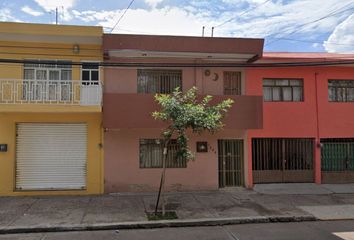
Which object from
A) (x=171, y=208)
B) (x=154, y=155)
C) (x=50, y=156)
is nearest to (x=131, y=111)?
(x=154, y=155)

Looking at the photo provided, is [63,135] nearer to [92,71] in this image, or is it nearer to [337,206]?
[92,71]

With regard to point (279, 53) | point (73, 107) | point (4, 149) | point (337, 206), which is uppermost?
point (279, 53)

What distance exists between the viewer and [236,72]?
15.1m

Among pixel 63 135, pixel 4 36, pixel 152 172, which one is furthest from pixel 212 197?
pixel 4 36

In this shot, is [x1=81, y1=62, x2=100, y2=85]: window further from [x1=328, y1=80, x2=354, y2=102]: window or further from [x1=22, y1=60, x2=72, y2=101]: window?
[x1=328, y1=80, x2=354, y2=102]: window

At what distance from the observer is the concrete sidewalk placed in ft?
31.8

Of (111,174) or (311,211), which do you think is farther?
(111,174)

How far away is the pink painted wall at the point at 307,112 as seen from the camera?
15.0 metres

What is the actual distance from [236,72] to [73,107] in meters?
6.44

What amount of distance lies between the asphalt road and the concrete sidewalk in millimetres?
373

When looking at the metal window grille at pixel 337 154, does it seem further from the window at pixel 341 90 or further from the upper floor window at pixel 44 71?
the upper floor window at pixel 44 71

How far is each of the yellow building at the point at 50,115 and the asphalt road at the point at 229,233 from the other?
201 inches

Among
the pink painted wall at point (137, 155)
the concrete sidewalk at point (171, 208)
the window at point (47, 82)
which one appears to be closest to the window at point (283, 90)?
the pink painted wall at point (137, 155)

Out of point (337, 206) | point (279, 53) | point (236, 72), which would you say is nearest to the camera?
point (337, 206)
